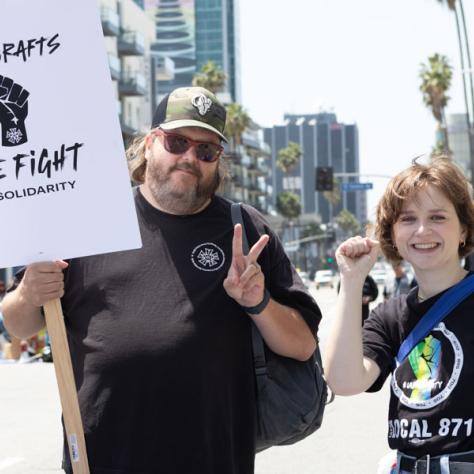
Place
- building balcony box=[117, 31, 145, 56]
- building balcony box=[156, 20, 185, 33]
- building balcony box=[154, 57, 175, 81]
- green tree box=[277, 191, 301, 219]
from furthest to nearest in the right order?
1. building balcony box=[156, 20, 185, 33]
2. green tree box=[277, 191, 301, 219]
3. building balcony box=[154, 57, 175, 81]
4. building balcony box=[117, 31, 145, 56]

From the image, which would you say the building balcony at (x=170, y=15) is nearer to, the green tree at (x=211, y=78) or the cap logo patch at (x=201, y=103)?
the green tree at (x=211, y=78)

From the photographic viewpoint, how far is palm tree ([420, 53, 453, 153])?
54406 mm

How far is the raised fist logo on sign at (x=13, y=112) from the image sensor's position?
3562 mm

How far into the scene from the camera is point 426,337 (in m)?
3.42

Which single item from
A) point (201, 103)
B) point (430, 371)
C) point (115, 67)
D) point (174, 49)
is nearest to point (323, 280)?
point (115, 67)

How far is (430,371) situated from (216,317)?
0.82 m

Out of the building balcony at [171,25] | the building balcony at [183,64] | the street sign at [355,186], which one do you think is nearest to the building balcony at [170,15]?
the building balcony at [171,25]

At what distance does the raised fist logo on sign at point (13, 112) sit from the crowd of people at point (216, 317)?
1.46ft

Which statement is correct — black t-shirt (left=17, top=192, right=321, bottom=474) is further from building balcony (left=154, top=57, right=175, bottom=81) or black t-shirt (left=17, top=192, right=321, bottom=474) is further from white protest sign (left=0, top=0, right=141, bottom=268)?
building balcony (left=154, top=57, right=175, bottom=81)

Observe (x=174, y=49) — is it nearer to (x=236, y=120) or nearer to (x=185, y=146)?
(x=236, y=120)

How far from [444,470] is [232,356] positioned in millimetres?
910

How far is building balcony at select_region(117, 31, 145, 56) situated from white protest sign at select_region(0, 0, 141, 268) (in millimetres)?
60497

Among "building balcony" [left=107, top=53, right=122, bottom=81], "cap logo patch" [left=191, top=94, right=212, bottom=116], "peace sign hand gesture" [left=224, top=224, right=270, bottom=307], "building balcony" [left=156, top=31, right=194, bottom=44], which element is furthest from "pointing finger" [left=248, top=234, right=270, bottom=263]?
"building balcony" [left=156, top=31, right=194, bottom=44]

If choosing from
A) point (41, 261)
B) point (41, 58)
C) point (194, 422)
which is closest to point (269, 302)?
point (194, 422)
